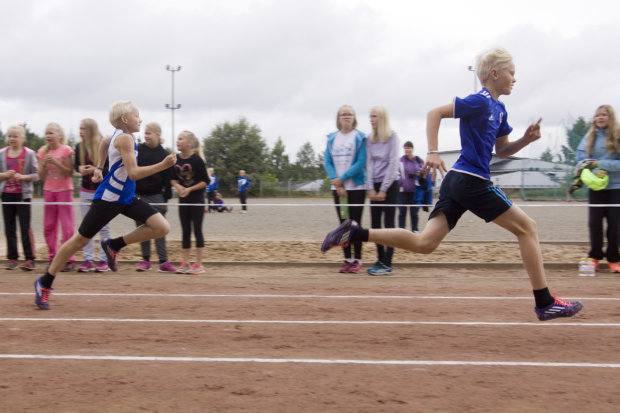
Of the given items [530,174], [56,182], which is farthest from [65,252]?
[530,174]

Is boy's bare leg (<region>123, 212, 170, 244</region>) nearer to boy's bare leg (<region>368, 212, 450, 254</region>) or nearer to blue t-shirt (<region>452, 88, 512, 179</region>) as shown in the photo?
boy's bare leg (<region>368, 212, 450, 254</region>)

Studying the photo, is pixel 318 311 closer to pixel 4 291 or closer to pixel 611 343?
pixel 611 343

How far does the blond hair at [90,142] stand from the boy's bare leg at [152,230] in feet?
8.47

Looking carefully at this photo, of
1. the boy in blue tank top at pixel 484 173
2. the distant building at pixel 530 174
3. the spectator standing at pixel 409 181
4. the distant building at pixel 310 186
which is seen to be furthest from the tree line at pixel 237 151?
the boy in blue tank top at pixel 484 173

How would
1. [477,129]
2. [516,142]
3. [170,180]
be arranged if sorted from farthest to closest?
[170,180]
[516,142]
[477,129]

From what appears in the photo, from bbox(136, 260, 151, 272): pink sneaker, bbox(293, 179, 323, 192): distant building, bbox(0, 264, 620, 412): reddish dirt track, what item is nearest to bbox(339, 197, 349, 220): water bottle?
bbox(0, 264, 620, 412): reddish dirt track

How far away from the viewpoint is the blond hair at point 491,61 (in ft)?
14.9

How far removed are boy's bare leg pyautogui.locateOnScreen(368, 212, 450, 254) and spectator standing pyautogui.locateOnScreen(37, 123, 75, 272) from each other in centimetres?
527

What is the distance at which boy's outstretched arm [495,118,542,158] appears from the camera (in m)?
4.81

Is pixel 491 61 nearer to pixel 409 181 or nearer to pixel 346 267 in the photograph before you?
pixel 346 267

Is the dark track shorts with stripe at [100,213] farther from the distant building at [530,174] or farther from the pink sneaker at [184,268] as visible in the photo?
the distant building at [530,174]

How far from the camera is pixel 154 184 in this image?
345 inches

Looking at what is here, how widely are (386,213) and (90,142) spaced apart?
3.99 metres

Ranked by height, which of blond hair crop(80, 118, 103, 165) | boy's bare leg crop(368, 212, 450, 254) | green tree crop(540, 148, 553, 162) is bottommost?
boy's bare leg crop(368, 212, 450, 254)
